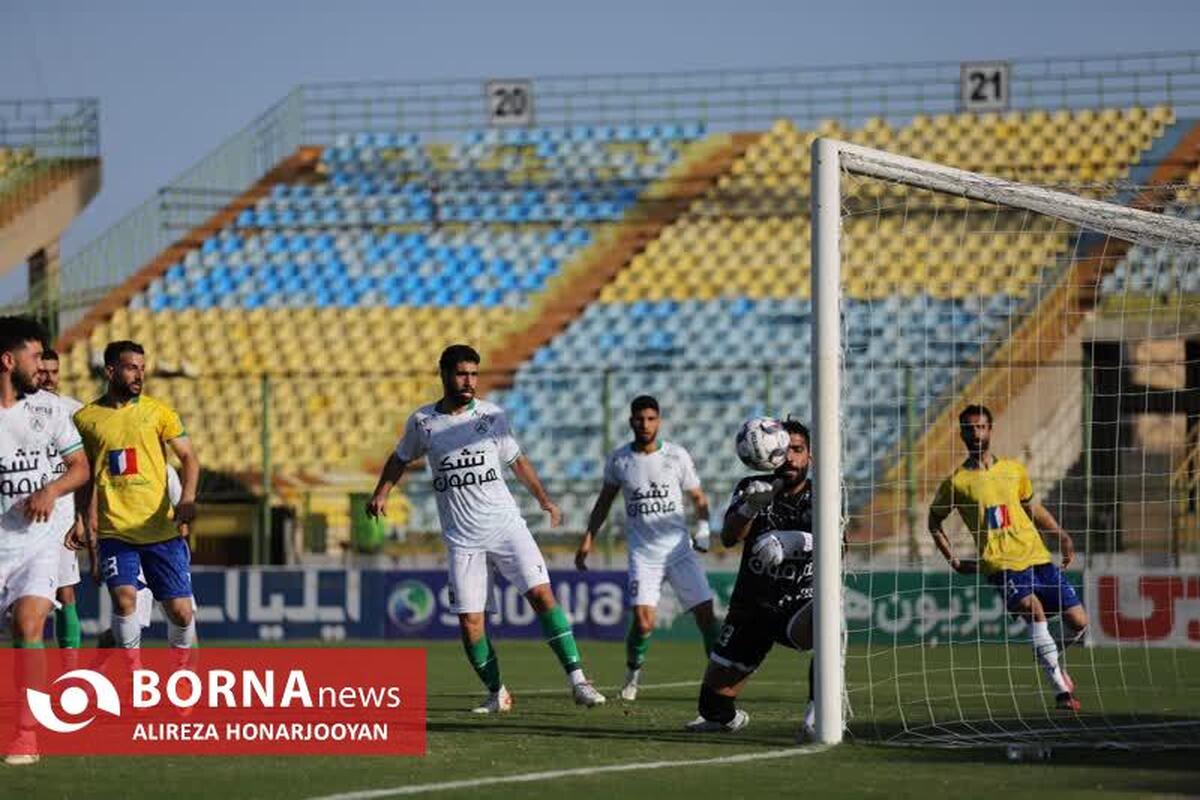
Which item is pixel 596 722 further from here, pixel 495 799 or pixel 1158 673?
pixel 1158 673

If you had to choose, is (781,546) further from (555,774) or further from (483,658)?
(483,658)

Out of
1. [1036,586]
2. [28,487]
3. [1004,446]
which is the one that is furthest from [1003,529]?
[1004,446]

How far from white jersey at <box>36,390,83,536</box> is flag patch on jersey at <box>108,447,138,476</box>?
281 millimetres

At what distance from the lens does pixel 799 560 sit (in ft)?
33.3

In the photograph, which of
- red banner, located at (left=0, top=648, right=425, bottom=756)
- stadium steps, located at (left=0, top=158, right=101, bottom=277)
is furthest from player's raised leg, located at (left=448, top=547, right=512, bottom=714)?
stadium steps, located at (left=0, top=158, right=101, bottom=277)

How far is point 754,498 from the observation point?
9914 millimetres

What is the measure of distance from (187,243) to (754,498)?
24332mm

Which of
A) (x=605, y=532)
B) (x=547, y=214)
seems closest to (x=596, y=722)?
(x=605, y=532)

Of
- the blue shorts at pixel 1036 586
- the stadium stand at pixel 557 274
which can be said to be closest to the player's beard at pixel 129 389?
the blue shorts at pixel 1036 586

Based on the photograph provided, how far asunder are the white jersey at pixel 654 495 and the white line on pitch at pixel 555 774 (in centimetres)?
466

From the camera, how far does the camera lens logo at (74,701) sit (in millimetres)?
9122

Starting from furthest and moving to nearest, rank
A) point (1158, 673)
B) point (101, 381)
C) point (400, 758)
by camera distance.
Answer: point (101, 381) → point (1158, 673) → point (400, 758)

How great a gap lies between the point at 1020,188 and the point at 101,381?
16.1 m

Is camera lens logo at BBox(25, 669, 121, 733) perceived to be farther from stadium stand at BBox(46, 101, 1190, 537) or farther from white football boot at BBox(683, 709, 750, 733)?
stadium stand at BBox(46, 101, 1190, 537)
